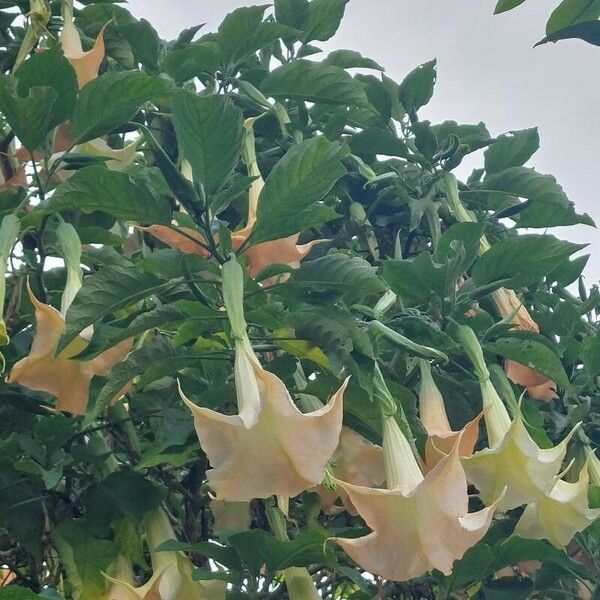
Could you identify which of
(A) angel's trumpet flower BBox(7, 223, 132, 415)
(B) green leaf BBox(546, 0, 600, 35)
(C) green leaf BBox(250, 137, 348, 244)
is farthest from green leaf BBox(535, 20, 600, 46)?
(A) angel's trumpet flower BBox(7, 223, 132, 415)

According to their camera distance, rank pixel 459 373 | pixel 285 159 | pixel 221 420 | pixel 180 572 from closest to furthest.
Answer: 1. pixel 221 420
2. pixel 285 159
3. pixel 180 572
4. pixel 459 373

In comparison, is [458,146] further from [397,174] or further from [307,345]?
[307,345]

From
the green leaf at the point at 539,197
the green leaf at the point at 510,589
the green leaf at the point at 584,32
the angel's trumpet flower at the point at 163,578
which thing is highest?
the green leaf at the point at 584,32

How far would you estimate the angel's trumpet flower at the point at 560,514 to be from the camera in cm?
120

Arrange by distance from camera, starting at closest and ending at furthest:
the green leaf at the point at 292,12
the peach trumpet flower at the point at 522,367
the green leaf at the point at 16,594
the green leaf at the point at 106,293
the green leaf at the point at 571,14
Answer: the green leaf at the point at 16,594 < the green leaf at the point at 571,14 < the green leaf at the point at 106,293 < the peach trumpet flower at the point at 522,367 < the green leaf at the point at 292,12

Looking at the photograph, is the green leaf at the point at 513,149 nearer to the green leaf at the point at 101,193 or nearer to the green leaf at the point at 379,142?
the green leaf at the point at 379,142

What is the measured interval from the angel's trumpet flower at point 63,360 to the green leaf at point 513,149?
97cm

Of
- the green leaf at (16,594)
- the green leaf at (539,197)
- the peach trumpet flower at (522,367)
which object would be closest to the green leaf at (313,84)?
the green leaf at (539,197)

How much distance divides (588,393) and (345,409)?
66 centimetres

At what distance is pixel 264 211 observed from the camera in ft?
3.89

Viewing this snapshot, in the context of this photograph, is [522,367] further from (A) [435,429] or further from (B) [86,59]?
(B) [86,59]

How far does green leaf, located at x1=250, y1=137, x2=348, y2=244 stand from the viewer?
45.1 inches

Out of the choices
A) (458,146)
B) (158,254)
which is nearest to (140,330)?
(158,254)

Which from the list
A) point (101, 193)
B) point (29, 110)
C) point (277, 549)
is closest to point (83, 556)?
point (277, 549)
